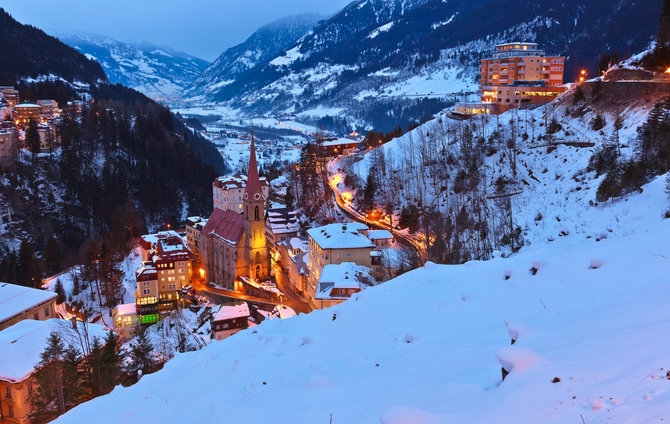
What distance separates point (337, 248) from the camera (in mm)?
35062

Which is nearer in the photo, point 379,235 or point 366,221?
point 379,235

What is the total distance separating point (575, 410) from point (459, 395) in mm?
1407

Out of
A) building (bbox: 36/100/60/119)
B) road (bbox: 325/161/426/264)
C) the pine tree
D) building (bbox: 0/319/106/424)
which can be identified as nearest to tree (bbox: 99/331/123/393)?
building (bbox: 0/319/106/424)

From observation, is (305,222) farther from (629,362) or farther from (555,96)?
(629,362)

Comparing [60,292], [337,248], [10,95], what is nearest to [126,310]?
[60,292]

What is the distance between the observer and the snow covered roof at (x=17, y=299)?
104ft

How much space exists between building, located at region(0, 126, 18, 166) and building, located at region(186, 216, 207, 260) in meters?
41.0

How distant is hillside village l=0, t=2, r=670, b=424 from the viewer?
593 cm

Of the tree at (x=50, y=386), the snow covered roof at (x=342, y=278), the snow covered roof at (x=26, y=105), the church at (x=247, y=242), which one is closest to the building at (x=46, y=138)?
the snow covered roof at (x=26, y=105)

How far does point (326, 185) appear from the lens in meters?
56.9

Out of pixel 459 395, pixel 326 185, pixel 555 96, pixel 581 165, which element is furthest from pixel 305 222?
pixel 459 395

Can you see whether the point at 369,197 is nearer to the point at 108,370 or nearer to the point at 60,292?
the point at 108,370

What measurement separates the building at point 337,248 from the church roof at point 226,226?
10.4 m

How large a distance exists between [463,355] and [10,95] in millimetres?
122781
